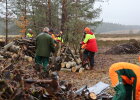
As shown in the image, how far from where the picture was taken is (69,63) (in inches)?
490

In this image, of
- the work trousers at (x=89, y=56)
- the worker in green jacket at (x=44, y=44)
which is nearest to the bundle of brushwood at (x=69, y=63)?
the work trousers at (x=89, y=56)

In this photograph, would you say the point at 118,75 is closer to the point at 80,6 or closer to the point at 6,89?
the point at 6,89

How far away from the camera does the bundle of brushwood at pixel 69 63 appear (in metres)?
12.2

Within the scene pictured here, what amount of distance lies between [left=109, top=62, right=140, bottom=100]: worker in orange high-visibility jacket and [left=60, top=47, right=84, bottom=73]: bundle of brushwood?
7.97 metres

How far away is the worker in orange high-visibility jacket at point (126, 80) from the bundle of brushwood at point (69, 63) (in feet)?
26.1

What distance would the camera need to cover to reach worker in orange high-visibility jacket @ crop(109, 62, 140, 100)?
3.92m

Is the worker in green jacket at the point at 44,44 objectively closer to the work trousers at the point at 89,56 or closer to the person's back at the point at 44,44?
the person's back at the point at 44,44

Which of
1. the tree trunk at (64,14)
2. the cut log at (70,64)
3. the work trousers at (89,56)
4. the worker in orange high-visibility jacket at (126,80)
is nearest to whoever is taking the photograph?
the worker in orange high-visibility jacket at (126,80)

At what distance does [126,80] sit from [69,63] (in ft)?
27.5

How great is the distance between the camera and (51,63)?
12297mm

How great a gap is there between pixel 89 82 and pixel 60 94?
351cm

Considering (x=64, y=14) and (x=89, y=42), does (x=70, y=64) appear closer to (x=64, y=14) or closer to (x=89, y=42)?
(x=89, y=42)

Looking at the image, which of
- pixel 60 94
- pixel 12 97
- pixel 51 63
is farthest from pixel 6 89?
pixel 51 63

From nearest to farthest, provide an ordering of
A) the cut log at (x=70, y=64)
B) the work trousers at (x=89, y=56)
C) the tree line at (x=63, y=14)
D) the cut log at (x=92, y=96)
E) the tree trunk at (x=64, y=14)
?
the cut log at (x=92, y=96), the cut log at (x=70, y=64), the work trousers at (x=89, y=56), the tree line at (x=63, y=14), the tree trunk at (x=64, y=14)
